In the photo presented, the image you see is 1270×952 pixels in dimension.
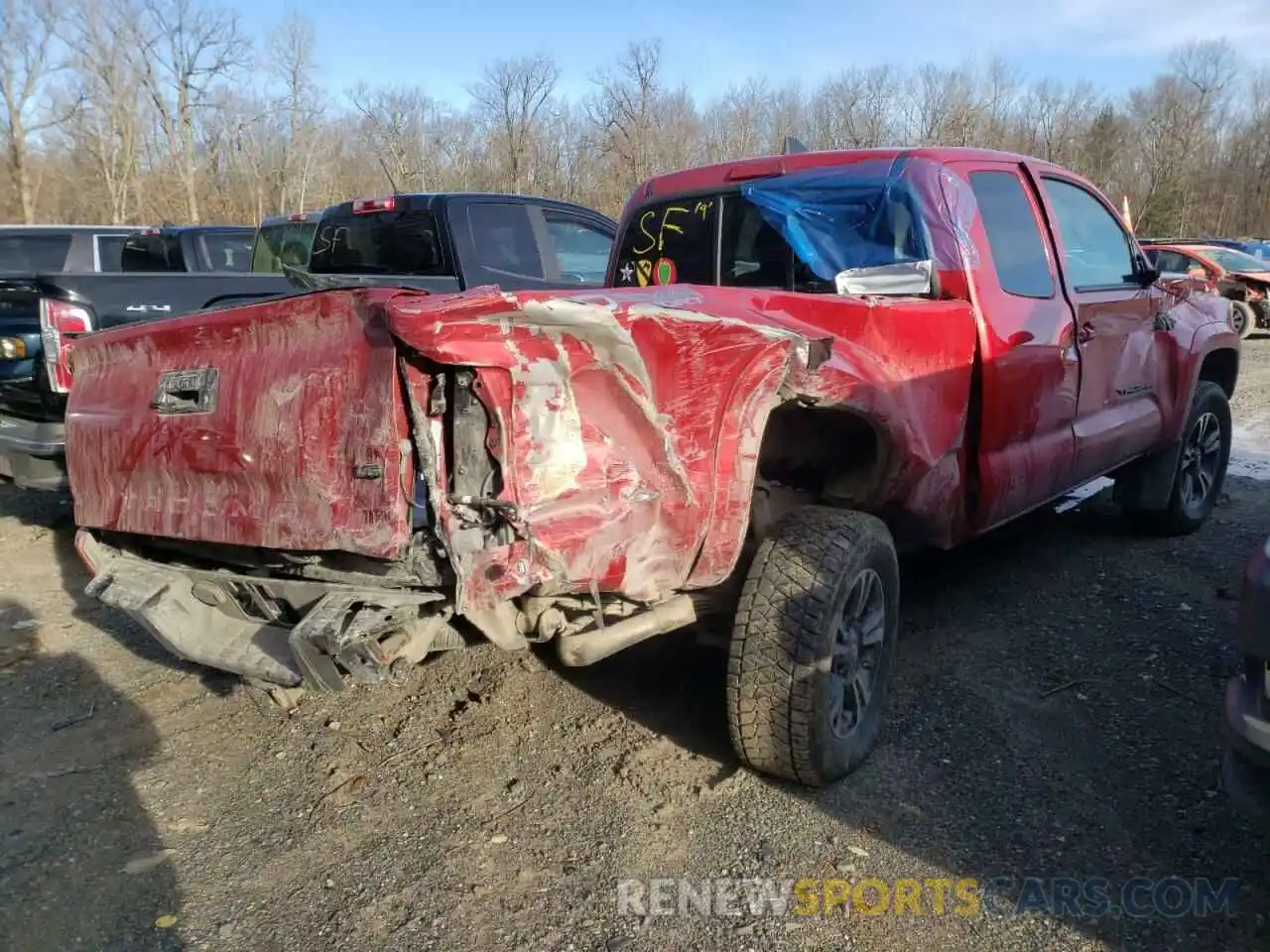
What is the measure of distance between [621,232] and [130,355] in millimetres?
2481

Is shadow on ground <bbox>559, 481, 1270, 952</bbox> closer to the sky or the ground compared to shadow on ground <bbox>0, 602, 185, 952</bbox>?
closer to the sky

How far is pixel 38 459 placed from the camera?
5355 millimetres

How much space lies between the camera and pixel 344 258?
6.68 meters

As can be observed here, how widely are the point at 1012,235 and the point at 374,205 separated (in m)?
4.09

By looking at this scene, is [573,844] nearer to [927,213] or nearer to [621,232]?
[927,213]

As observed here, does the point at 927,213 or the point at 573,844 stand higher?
the point at 927,213

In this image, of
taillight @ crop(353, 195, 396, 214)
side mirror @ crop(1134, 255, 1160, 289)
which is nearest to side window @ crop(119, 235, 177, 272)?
taillight @ crop(353, 195, 396, 214)

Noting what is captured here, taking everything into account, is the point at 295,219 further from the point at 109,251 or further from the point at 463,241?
the point at 463,241

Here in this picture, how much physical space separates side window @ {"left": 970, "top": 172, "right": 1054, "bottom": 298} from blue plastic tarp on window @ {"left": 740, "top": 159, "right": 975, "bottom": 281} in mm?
178

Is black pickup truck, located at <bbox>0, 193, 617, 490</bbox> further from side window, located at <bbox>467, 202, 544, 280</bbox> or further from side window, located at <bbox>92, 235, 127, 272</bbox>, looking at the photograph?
side window, located at <bbox>92, 235, 127, 272</bbox>

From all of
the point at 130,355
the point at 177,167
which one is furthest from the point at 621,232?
the point at 177,167

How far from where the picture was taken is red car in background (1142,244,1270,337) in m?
16.4

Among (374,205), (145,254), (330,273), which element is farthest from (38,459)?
(145,254)

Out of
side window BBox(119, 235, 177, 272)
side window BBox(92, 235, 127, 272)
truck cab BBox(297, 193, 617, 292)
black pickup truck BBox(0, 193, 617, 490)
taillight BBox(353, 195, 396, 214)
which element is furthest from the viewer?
side window BBox(92, 235, 127, 272)
